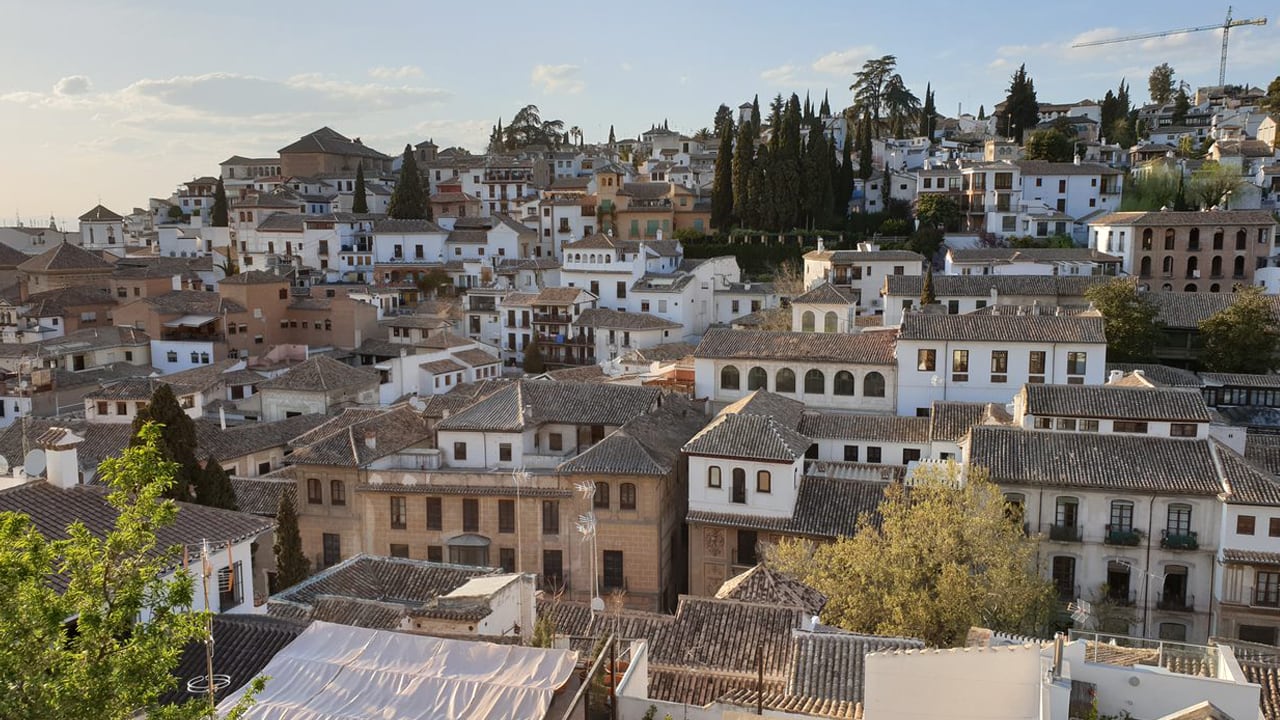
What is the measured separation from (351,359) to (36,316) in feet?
59.1

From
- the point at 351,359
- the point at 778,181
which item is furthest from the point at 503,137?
the point at 351,359

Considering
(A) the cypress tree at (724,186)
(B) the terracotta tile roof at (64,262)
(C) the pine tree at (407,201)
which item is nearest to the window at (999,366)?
(A) the cypress tree at (724,186)

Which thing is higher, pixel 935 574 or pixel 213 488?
pixel 213 488

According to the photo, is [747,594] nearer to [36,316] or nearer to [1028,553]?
[1028,553]

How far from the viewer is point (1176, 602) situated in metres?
25.8

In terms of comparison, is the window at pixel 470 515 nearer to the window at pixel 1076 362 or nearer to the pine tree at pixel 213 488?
the pine tree at pixel 213 488

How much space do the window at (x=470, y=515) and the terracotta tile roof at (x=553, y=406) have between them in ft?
8.33

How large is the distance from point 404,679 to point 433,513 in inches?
726

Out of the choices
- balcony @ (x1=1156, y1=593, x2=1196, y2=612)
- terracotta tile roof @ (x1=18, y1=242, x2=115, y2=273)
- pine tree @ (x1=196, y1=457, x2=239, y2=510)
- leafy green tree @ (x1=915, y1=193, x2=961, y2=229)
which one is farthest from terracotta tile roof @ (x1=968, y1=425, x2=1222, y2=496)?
terracotta tile roof @ (x1=18, y1=242, x2=115, y2=273)

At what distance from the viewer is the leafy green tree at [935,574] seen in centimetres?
2006

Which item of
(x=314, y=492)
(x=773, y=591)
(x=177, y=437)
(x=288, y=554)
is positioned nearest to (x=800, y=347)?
(x=773, y=591)

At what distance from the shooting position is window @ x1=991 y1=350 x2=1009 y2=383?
34.5 metres

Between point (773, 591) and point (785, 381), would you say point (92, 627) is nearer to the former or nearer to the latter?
point (773, 591)

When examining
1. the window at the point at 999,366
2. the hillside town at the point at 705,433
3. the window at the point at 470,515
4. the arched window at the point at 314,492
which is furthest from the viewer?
the window at the point at 999,366
